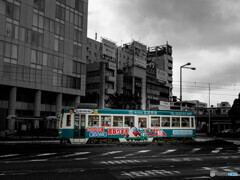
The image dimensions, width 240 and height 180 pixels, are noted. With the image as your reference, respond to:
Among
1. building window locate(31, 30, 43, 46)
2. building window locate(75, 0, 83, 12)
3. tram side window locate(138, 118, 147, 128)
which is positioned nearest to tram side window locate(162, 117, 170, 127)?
tram side window locate(138, 118, 147, 128)

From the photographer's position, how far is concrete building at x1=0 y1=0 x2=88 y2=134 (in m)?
47.0

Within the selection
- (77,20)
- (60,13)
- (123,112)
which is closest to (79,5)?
(77,20)

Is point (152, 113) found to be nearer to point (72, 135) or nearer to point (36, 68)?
point (72, 135)

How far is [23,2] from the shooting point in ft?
162

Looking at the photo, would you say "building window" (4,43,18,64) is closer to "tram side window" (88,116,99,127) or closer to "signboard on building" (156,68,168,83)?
"tram side window" (88,116,99,127)

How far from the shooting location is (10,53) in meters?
46.9

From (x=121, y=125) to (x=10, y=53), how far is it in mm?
29197

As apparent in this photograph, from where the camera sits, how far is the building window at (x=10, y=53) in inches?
1829

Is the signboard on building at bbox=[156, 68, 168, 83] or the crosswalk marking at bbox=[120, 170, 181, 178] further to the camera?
the signboard on building at bbox=[156, 68, 168, 83]

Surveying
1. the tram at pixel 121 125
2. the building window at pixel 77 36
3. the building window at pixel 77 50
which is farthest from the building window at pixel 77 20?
the tram at pixel 121 125

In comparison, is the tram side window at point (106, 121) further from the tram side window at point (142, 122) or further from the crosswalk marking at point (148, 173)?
the crosswalk marking at point (148, 173)

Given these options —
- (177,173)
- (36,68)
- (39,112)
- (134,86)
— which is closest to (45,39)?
(36,68)

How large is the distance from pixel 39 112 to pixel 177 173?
4452cm

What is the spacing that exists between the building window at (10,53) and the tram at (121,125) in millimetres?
26112
